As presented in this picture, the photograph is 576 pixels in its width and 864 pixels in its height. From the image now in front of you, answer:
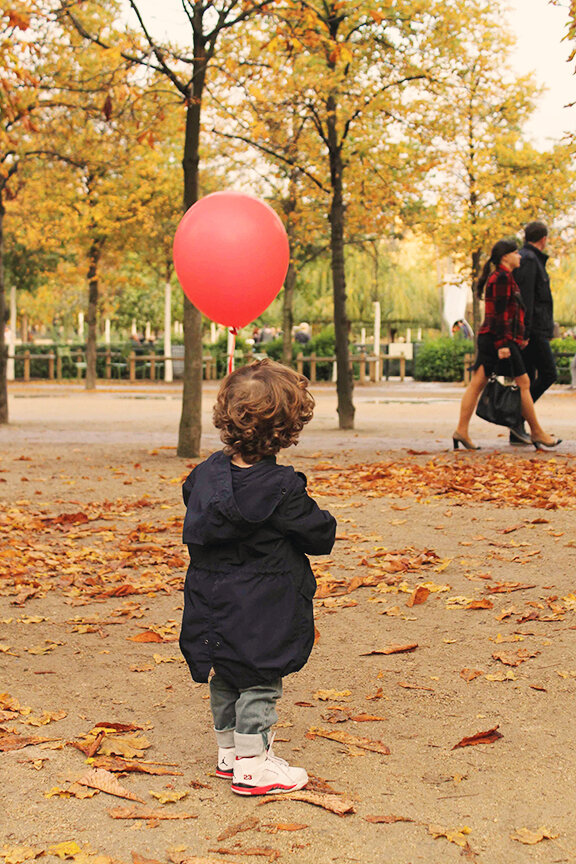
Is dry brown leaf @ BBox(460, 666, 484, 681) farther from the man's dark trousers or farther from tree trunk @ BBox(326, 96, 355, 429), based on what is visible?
tree trunk @ BBox(326, 96, 355, 429)

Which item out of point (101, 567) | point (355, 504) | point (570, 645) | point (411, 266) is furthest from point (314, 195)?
point (411, 266)

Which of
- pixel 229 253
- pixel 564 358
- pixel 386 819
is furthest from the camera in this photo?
pixel 564 358

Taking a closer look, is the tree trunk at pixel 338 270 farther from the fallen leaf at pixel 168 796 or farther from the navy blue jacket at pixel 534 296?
the fallen leaf at pixel 168 796

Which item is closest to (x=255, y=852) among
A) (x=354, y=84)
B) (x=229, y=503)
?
(x=229, y=503)

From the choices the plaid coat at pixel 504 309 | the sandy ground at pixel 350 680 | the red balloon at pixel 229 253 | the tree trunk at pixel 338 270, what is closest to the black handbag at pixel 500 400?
the plaid coat at pixel 504 309

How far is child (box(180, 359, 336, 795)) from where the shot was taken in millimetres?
3168

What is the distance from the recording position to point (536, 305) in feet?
37.5

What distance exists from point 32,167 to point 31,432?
11990 mm

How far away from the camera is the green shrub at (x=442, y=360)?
34844 mm

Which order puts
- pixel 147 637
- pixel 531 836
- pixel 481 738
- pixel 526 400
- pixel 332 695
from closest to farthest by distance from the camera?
pixel 531 836 → pixel 481 738 → pixel 332 695 → pixel 147 637 → pixel 526 400

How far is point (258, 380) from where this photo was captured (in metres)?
3.20

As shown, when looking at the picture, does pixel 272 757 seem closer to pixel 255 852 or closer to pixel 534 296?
A: pixel 255 852

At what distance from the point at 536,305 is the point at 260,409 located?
346 inches

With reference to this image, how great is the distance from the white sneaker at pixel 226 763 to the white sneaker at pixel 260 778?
11 centimetres
